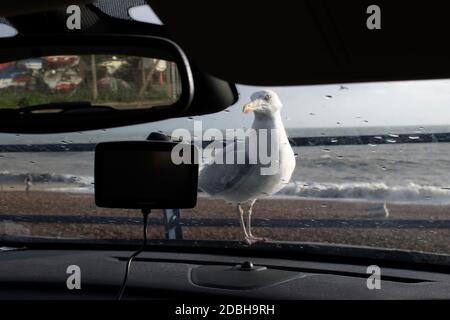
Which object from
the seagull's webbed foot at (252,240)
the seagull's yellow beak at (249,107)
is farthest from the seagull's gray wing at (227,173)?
the seagull's webbed foot at (252,240)

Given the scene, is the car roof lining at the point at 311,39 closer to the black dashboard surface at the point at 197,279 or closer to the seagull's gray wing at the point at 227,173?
the seagull's gray wing at the point at 227,173

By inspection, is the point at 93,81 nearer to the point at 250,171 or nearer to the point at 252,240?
the point at 250,171

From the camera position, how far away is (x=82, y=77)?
372cm

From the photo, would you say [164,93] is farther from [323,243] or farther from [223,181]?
[323,243]

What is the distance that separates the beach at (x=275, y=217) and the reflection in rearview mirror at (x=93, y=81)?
1.34m

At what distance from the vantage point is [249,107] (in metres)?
4.49

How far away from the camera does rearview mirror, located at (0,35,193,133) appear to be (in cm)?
355

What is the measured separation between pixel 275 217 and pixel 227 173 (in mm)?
552

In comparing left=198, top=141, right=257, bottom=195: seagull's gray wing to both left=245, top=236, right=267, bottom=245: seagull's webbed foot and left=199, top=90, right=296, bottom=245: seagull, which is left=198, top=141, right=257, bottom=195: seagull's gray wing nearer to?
left=199, top=90, right=296, bottom=245: seagull

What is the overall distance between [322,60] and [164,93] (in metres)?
0.89

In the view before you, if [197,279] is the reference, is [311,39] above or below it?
above

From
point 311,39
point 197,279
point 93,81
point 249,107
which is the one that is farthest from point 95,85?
point 197,279

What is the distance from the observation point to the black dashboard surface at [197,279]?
14.8 feet

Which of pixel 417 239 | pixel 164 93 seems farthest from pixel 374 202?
pixel 164 93
